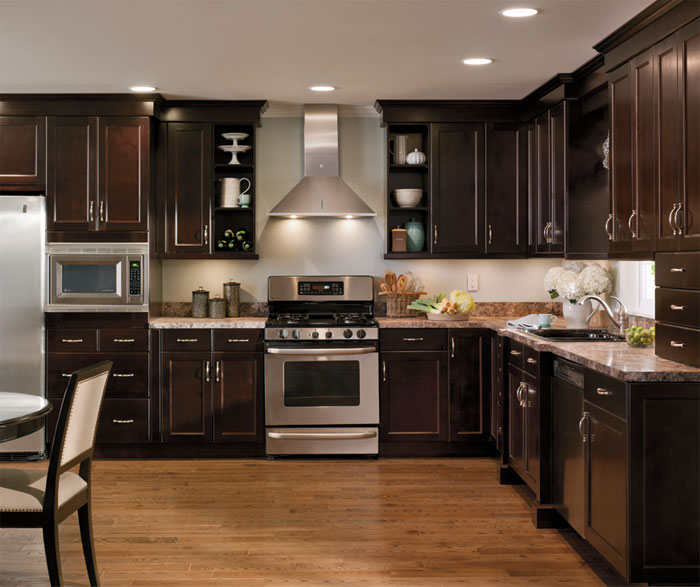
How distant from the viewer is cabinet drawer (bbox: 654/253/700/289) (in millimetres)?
2809

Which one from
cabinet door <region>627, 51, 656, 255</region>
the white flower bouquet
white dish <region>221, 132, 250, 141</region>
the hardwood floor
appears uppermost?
white dish <region>221, 132, 250, 141</region>

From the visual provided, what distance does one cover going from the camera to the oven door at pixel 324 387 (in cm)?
496

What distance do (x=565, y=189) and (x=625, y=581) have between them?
239 cm

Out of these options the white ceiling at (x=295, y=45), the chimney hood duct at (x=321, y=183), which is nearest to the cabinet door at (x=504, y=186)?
the white ceiling at (x=295, y=45)

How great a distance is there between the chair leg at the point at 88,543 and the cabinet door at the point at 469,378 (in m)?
2.72

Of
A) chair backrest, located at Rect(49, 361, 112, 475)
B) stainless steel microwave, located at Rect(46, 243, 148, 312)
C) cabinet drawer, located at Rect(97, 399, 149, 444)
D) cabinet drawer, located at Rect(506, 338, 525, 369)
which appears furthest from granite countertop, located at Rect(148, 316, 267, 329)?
chair backrest, located at Rect(49, 361, 112, 475)

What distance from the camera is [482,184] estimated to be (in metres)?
5.26

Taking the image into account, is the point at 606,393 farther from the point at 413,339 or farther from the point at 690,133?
the point at 413,339

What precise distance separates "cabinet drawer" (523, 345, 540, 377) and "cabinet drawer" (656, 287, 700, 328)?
2.43 feet

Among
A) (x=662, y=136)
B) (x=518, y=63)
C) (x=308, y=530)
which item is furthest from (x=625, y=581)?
(x=518, y=63)

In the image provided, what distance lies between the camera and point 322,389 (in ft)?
16.4

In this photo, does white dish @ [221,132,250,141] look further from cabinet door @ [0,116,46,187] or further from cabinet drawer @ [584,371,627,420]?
cabinet drawer @ [584,371,627,420]

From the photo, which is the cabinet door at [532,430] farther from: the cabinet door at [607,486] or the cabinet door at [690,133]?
the cabinet door at [690,133]

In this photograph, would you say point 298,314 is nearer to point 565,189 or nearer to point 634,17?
point 565,189
